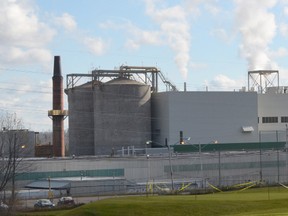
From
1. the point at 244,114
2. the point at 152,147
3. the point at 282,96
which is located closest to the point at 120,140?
the point at 152,147

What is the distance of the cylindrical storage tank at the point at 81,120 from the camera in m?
99.0

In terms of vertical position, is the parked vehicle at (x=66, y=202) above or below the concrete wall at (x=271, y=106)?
below

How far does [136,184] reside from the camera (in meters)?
70.8

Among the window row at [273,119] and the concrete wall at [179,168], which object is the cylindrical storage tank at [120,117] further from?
the window row at [273,119]

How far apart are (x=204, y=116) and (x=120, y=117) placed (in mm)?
13922

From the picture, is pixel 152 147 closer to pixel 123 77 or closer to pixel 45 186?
pixel 123 77

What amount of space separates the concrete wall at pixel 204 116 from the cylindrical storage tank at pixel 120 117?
112 inches

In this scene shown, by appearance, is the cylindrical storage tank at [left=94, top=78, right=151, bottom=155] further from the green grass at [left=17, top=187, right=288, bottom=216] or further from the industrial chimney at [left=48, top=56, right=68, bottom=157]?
the green grass at [left=17, top=187, right=288, bottom=216]

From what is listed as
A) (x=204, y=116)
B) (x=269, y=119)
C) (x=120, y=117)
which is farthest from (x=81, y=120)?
(x=269, y=119)

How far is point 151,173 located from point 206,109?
23.2 m

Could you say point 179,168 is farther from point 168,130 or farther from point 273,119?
point 273,119

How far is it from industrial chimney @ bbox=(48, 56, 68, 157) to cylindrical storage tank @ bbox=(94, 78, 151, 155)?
5.60 meters

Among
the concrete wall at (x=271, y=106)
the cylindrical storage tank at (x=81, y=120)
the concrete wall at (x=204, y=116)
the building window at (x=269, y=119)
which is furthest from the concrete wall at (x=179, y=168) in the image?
the concrete wall at (x=271, y=106)

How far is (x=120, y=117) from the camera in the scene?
311 feet
